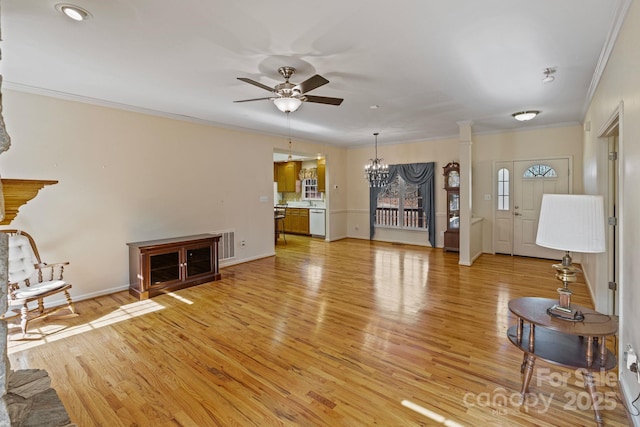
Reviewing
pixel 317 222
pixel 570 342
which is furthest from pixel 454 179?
pixel 570 342

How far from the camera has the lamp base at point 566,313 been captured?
201 centimetres

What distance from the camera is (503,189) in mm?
6777

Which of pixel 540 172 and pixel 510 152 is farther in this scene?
pixel 510 152

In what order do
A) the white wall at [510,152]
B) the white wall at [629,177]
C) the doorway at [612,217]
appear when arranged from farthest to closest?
the white wall at [510,152] < the doorway at [612,217] < the white wall at [629,177]

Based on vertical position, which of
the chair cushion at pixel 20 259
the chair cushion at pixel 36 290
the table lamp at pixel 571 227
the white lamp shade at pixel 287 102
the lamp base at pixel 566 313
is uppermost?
the white lamp shade at pixel 287 102

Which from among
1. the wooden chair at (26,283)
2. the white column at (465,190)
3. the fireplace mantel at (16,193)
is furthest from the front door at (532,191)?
the wooden chair at (26,283)

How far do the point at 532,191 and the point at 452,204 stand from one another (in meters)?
1.56

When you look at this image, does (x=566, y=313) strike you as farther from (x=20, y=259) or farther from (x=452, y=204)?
(x=452, y=204)

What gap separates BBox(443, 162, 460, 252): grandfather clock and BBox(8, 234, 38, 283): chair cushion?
7179mm

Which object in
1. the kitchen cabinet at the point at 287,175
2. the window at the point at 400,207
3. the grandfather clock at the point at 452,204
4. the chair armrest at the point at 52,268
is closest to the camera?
the chair armrest at the point at 52,268

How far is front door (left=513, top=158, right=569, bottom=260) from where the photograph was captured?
618 cm

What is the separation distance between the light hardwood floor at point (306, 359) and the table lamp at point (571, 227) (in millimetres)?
813

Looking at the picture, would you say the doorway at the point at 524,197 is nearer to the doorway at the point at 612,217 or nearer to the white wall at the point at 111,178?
the doorway at the point at 612,217

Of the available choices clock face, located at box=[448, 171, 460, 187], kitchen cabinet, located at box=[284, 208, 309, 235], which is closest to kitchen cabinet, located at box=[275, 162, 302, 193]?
kitchen cabinet, located at box=[284, 208, 309, 235]
